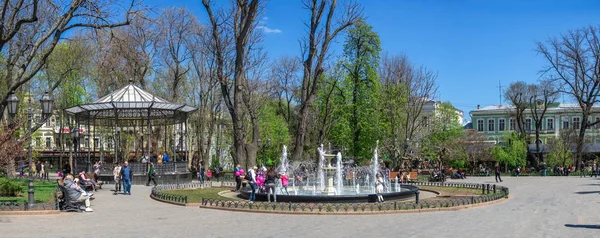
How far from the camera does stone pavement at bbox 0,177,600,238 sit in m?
12.4

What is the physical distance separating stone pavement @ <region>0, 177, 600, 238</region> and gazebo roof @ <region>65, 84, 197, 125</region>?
12083 millimetres

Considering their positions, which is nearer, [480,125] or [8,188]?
[8,188]

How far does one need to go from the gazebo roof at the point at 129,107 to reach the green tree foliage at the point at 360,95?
1420 cm

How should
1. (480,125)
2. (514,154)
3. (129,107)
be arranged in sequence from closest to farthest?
(129,107) → (514,154) → (480,125)

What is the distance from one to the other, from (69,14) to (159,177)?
14.3 meters

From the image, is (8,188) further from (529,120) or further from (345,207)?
(529,120)

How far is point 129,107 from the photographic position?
29.9 m

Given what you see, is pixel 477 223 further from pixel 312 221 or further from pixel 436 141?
pixel 436 141

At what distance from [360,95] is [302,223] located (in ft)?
99.8

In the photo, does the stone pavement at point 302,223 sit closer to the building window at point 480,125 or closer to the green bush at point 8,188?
the green bush at point 8,188

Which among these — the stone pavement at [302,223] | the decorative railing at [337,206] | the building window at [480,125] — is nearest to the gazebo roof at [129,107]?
the stone pavement at [302,223]

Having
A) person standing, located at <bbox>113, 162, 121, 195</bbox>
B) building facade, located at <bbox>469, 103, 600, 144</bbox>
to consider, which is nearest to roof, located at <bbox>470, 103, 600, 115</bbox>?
building facade, located at <bbox>469, 103, 600, 144</bbox>

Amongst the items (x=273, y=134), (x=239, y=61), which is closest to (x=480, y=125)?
(x=273, y=134)

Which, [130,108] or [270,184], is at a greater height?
[130,108]
